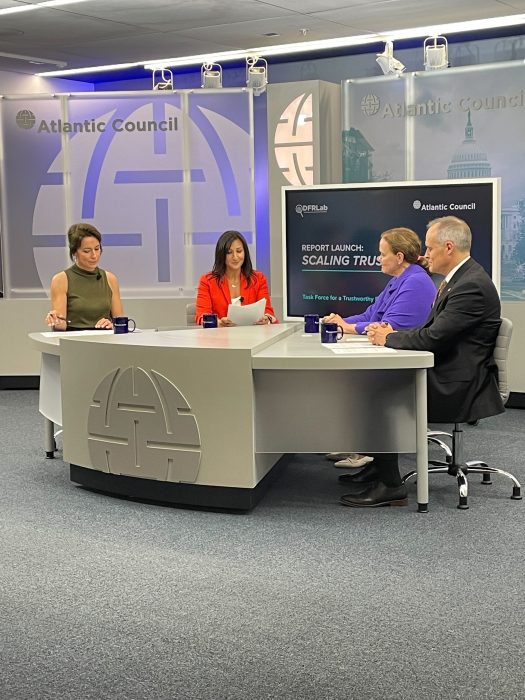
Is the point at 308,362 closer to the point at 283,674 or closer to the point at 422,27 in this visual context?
the point at 283,674

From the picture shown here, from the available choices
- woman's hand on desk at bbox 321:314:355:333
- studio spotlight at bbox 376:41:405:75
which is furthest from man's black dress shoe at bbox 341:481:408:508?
studio spotlight at bbox 376:41:405:75

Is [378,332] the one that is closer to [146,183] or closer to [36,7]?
[146,183]

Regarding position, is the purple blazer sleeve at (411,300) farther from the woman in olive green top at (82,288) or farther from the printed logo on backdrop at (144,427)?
the woman in olive green top at (82,288)

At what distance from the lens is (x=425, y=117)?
726cm

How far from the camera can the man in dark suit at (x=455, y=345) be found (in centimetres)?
455

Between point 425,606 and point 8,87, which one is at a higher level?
point 8,87

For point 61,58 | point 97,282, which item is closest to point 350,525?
point 97,282

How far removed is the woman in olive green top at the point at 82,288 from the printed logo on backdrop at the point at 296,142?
1.99 m

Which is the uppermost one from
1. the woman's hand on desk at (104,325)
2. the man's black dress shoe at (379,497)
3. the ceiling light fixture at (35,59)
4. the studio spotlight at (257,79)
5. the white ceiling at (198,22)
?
the ceiling light fixture at (35,59)

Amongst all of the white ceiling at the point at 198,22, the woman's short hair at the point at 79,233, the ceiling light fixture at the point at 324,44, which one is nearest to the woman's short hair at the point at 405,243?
the woman's short hair at the point at 79,233

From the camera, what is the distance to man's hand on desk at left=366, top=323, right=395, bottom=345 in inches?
187

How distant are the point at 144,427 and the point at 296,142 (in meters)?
3.60

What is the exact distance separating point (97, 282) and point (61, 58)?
4525 millimetres

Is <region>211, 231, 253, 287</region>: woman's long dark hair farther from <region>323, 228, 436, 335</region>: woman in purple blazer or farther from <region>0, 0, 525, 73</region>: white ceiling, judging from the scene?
<region>0, 0, 525, 73</region>: white ceiling
